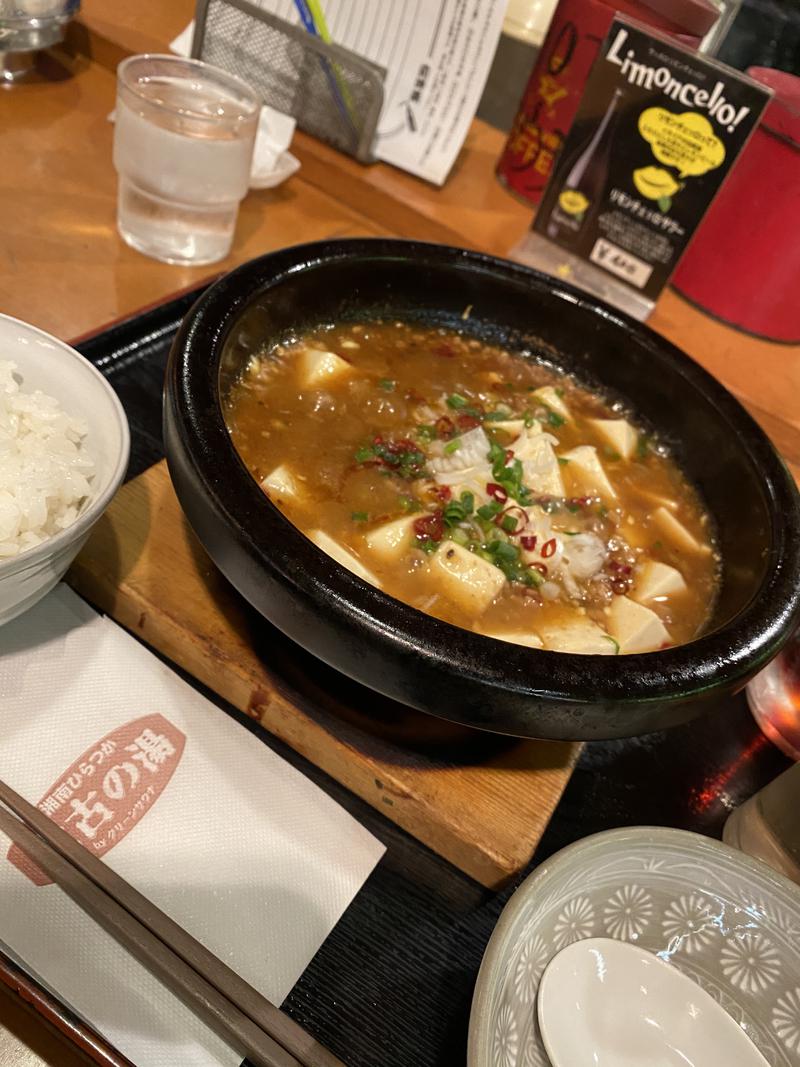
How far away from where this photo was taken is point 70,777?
48.0 inches

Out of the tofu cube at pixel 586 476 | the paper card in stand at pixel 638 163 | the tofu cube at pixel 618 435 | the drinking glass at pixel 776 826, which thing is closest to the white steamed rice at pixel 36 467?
the tofu cube at pixel 586 476

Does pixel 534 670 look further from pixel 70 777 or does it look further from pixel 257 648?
pixel 70 777

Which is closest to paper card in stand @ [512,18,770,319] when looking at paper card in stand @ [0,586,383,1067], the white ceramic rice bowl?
the white ceramic rice bowl

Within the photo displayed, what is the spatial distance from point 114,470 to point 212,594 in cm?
31

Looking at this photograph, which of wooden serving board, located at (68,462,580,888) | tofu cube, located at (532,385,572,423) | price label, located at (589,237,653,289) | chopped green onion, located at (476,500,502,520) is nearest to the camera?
wooden serving board, located at (68,462,580,888)

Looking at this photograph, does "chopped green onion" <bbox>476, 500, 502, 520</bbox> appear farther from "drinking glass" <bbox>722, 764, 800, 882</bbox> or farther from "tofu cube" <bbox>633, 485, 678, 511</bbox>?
"drinking glass" <bbox>722, 764, 800, 882</bbox>

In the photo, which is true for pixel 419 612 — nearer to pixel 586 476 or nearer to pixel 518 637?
pixel 518 637

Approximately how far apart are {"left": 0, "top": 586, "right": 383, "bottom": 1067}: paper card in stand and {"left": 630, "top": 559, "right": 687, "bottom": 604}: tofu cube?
2.22ft

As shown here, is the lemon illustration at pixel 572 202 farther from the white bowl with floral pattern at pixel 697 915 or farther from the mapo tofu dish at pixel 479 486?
the white bowl with floral pattern at pixel 697 915

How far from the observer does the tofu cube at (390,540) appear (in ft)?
4.81

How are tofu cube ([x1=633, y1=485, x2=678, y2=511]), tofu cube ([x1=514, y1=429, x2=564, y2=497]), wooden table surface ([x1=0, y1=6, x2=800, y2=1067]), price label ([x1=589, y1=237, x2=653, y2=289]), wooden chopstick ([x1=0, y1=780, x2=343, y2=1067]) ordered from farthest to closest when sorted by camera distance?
price label ([x1=589, y1=237, x2=653, y2=289])
wooden table surface ([x1=0, y1=6, x2=800, y2=1067])
tofu cube ([x1=633, y1=485, x2=678, y2=511])
tofu cube ([x1=514, y1=429, x2=564, y2=497])
wooden chopstick ([x1=0, y1=780, x2=343, y2=1067])

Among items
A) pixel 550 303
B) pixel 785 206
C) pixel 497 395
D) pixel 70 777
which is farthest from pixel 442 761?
pixel 785 206

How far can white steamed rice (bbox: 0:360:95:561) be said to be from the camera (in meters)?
1.19

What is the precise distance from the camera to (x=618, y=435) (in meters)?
1.90
